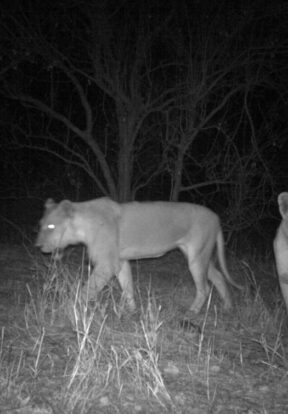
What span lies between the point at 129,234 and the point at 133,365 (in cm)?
313

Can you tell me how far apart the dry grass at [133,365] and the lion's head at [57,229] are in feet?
4.31

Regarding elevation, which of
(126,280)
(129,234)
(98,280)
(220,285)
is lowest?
(220,285)

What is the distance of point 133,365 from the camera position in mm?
4234

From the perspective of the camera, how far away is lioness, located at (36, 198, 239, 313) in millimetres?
7012

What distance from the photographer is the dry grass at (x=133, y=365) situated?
12.3ft

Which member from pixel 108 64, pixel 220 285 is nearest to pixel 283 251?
pixel 220 285

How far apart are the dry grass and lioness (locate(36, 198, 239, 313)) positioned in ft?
3.97

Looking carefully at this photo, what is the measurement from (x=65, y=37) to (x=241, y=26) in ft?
9.80

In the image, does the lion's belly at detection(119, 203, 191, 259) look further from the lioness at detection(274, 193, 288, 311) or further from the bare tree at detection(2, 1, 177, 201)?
the bare tree at detection(2, 1, 177, 201)

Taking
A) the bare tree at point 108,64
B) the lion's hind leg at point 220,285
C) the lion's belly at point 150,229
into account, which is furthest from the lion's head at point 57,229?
the bare tree at point 108,64

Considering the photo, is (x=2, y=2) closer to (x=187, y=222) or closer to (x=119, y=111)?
(x=119, y=111)


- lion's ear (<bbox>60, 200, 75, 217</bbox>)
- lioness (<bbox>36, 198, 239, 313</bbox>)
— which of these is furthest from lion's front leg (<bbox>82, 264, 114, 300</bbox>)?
lion's ear (<bbox>60, 200, 75, 217</bbox>)

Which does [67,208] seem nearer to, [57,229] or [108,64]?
[57,229]

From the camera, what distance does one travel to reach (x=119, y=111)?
1095 cm
